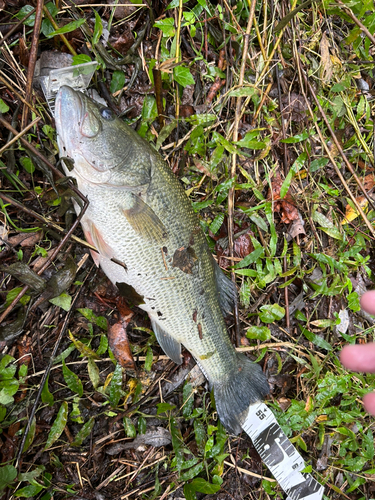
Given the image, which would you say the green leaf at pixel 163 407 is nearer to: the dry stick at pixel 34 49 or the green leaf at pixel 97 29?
the dry stick at pixel 34 49

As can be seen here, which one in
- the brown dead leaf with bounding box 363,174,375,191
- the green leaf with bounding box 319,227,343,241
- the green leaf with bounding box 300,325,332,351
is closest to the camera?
the green leaf with bounding box 300,325,332,351

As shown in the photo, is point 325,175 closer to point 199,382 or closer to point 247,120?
point 247,120

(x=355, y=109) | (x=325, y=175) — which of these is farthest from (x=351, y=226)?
(x=355, y=109)

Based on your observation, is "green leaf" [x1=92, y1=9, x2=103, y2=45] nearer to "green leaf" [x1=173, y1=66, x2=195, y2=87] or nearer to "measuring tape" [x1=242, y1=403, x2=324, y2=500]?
"green leaf" [x1=173, y1=66, x2=195, y2=87]

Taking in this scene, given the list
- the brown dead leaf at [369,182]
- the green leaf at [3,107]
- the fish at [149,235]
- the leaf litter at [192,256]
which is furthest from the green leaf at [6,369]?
the brown dead leaf at [369,182]

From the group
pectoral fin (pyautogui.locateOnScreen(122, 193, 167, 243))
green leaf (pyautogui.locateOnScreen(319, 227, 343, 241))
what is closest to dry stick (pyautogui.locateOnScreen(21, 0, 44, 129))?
pectoral fin (pyautogui.locateOnScreen(122, 193, 167, 243))
